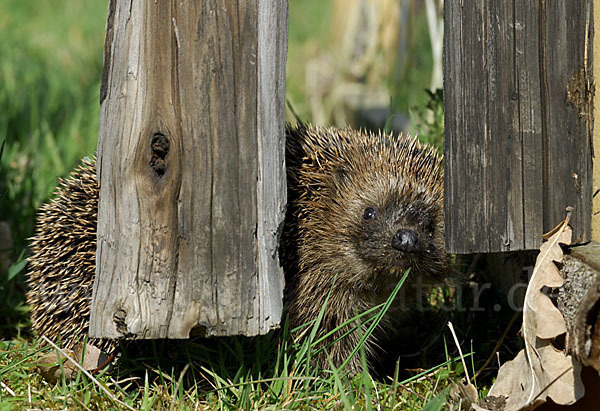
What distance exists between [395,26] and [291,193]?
4987 mm

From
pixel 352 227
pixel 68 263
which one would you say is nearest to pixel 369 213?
pixel 352 227

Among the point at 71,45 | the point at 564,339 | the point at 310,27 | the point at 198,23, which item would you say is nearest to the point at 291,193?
the point at 198,23

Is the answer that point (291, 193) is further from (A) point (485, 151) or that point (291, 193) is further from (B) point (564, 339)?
(B) point (564, 339)

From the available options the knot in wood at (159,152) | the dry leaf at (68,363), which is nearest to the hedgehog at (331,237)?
the dry leaf at (68,363)

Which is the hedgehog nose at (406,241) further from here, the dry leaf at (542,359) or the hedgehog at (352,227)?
the dry leaf at (542,359)

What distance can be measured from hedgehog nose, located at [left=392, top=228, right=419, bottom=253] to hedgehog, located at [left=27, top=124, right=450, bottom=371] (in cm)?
3

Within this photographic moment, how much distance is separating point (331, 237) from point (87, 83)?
4212 mm

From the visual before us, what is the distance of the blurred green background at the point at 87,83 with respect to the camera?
4750 mm

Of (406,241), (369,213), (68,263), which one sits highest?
(369,213)

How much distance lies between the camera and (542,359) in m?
2.90

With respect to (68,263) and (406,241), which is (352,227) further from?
(68,263)

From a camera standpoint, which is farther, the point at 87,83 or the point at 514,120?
the point at 87,83

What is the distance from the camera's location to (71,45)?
8320mm

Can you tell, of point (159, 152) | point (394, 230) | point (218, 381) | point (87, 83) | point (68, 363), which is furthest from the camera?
point (87, 83)
